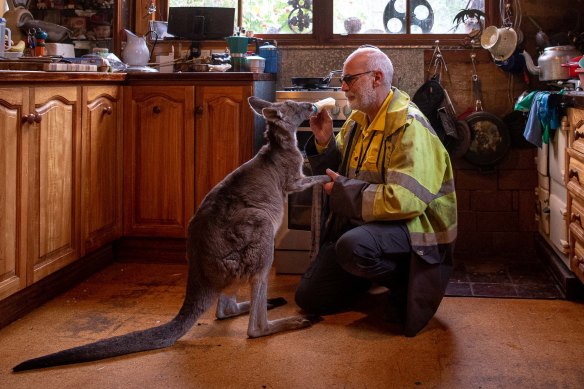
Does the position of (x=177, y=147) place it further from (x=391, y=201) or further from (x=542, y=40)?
(x=542, y=40)

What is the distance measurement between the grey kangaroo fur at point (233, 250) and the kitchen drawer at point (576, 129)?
1372 millimetres

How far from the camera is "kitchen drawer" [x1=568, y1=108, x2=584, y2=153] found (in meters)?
3.42

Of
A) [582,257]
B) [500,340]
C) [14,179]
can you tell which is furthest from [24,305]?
[582,257]

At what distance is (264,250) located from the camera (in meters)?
2.97

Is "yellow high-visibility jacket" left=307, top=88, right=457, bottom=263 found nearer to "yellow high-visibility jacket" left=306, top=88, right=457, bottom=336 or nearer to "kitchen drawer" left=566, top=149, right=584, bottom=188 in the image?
"yellow high-visibility jacket" left=306, top=88, right=457, bottom=336

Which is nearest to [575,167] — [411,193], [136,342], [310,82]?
[411,193]

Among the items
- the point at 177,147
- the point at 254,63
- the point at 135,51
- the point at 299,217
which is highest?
the point at 135,51

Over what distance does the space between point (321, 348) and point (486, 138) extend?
7.37 feet

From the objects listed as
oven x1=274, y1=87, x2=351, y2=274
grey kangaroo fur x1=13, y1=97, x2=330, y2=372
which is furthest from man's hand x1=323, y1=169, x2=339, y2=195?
oven x1=274, y1=87, x2=351, y2=274

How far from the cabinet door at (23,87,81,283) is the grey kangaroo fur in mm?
815

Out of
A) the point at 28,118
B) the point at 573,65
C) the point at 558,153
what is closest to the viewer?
the point at 28,118

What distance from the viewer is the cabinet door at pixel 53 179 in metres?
3.34

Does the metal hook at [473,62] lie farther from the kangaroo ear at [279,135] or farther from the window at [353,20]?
the kangaroo ear at [279,135]

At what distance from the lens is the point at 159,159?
4371mm
